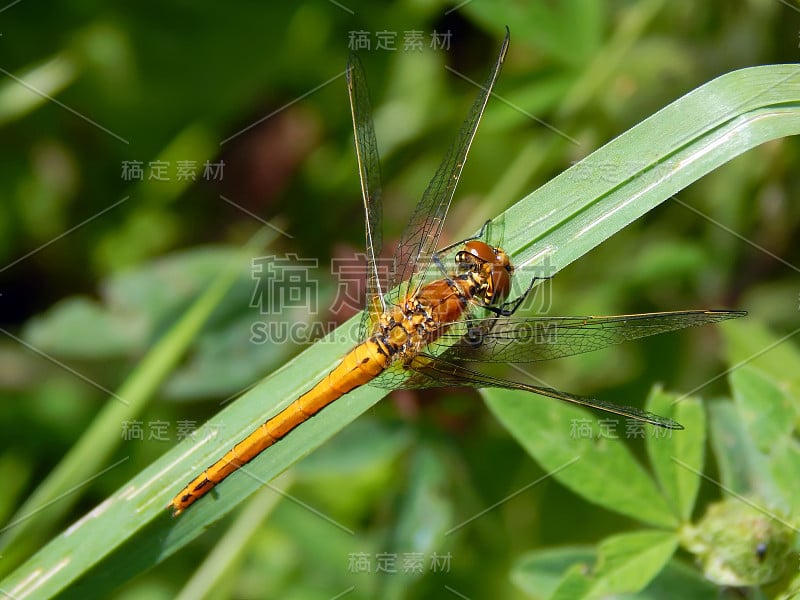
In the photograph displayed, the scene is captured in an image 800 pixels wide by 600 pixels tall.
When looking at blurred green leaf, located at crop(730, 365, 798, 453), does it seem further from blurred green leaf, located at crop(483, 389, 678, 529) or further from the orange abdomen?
the orange abdomen

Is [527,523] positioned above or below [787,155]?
below

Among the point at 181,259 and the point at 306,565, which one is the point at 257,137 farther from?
the point at 306,565

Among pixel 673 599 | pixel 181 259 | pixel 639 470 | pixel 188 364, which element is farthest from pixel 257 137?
pixel 673 599

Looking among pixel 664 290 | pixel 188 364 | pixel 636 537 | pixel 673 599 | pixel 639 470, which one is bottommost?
pixel 673 599

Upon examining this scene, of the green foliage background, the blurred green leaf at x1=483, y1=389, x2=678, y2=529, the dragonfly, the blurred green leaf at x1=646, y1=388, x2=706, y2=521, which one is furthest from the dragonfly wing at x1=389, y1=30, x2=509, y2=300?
the blurred green leaf at x1=646, y1=388, x2=706, y2=521

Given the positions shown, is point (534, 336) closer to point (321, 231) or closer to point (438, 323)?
point (438, 323)

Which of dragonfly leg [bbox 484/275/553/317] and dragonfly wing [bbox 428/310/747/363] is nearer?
dragonfly wing [bbox 428/310/747/363]

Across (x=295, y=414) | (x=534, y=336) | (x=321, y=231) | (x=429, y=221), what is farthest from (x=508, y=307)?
(x=321, y=231)

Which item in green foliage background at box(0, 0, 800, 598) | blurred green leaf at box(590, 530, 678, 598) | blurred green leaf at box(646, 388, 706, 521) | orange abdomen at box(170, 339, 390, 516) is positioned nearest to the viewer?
blurred green leaf at box(590, 530, 678, 598)
